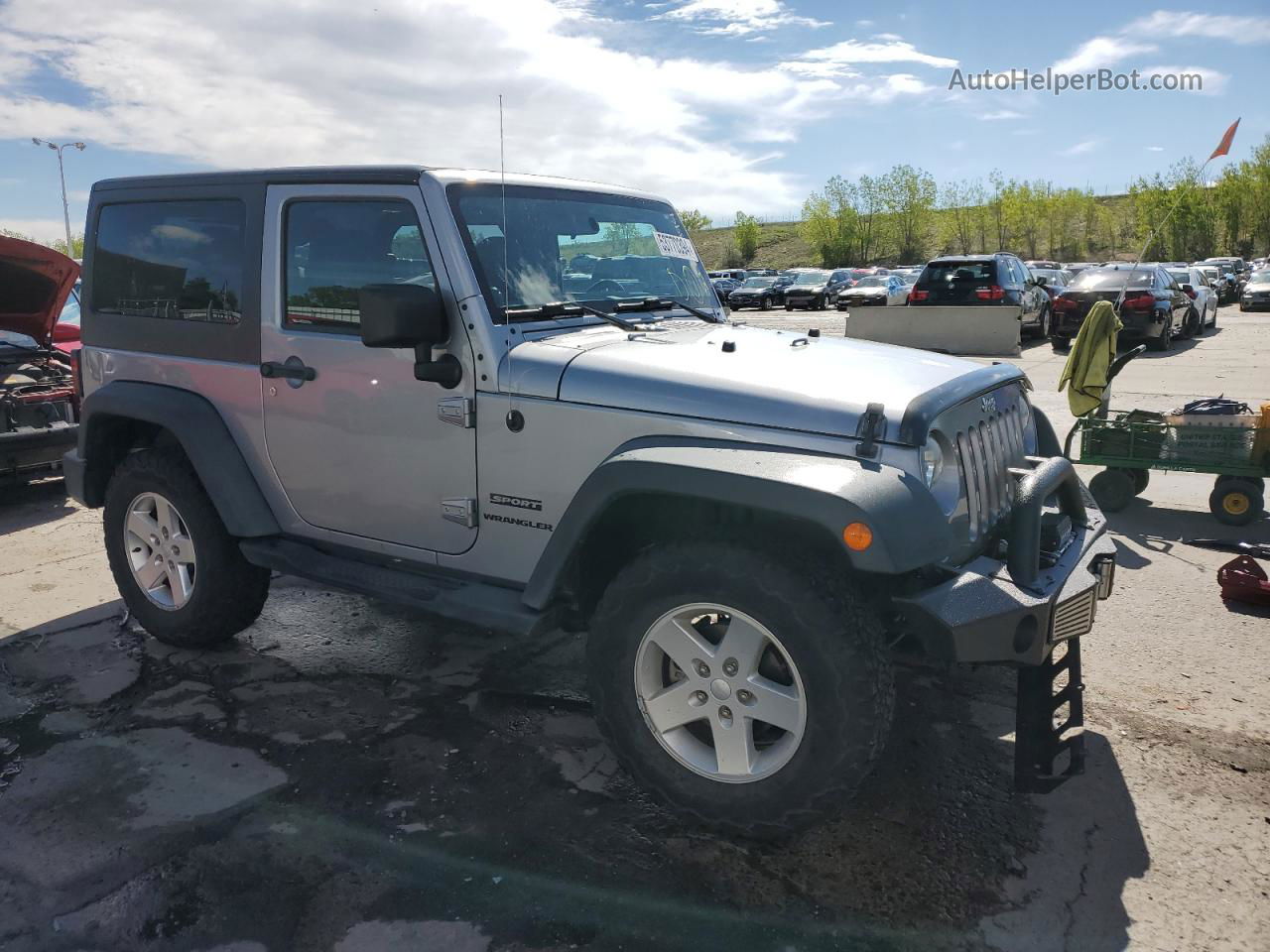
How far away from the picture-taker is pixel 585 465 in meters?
3.16

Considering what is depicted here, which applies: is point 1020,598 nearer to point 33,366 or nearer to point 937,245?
point 33,366

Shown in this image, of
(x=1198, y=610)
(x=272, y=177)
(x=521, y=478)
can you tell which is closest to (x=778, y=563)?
(x=521, y=478)

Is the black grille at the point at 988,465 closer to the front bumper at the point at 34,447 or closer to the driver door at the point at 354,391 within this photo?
the driver door at the point at 354,391

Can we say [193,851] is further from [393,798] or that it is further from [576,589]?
[576,589]

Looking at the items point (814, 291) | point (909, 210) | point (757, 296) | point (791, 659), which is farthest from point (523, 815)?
point (909, 210)

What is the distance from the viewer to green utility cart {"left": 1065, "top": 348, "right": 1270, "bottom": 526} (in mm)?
6402

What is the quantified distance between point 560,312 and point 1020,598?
188cm

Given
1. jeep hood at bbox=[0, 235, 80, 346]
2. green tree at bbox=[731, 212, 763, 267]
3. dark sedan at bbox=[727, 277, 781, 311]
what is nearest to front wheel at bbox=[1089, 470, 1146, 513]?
jeep hood at bbox=[0, 235, 80, 346]

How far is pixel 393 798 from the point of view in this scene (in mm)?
3279

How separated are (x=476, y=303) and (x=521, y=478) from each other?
0.63m

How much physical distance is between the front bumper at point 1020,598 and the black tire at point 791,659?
194mm

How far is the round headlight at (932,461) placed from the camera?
2811 mm

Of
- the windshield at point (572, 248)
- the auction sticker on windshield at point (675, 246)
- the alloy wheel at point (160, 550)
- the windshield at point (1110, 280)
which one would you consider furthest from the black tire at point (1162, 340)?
the alloy wheel at point (160, 550)

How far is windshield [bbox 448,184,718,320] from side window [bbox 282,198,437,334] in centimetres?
24
